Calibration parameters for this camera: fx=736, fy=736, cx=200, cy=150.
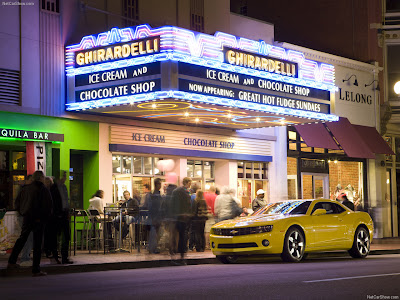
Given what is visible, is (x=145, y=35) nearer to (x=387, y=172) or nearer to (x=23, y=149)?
(x=23, y=149)

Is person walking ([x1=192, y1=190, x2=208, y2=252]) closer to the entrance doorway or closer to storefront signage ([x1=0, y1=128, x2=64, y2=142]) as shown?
storefront signage ([x1=0, y1=128, x2=64, y2=142])

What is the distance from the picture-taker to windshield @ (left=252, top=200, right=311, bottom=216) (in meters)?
17.8

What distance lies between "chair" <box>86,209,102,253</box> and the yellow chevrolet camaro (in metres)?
4.15

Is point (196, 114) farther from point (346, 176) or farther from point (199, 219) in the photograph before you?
point (346, 176)

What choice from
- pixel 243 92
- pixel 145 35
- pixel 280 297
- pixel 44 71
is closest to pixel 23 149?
pixel 44 71

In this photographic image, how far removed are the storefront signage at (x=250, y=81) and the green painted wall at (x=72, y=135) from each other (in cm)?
409

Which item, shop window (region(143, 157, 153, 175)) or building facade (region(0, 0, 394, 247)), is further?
shop window (region(143, 157, 153, 175))

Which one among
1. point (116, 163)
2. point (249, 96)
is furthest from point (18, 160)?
point (249, 96)

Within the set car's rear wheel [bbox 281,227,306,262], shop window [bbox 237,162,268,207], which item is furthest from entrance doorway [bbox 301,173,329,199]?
car's rear wheel [bbox 281,227,306,262]

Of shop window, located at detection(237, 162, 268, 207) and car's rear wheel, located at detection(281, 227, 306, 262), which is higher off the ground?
shop window, located at detection(237, 162, 268, 207)

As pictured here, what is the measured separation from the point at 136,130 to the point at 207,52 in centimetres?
445

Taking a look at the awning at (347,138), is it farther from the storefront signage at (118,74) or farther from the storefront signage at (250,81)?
the storefront signage at (118,74)

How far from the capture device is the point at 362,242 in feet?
62.2

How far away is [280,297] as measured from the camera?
32.2 feet
